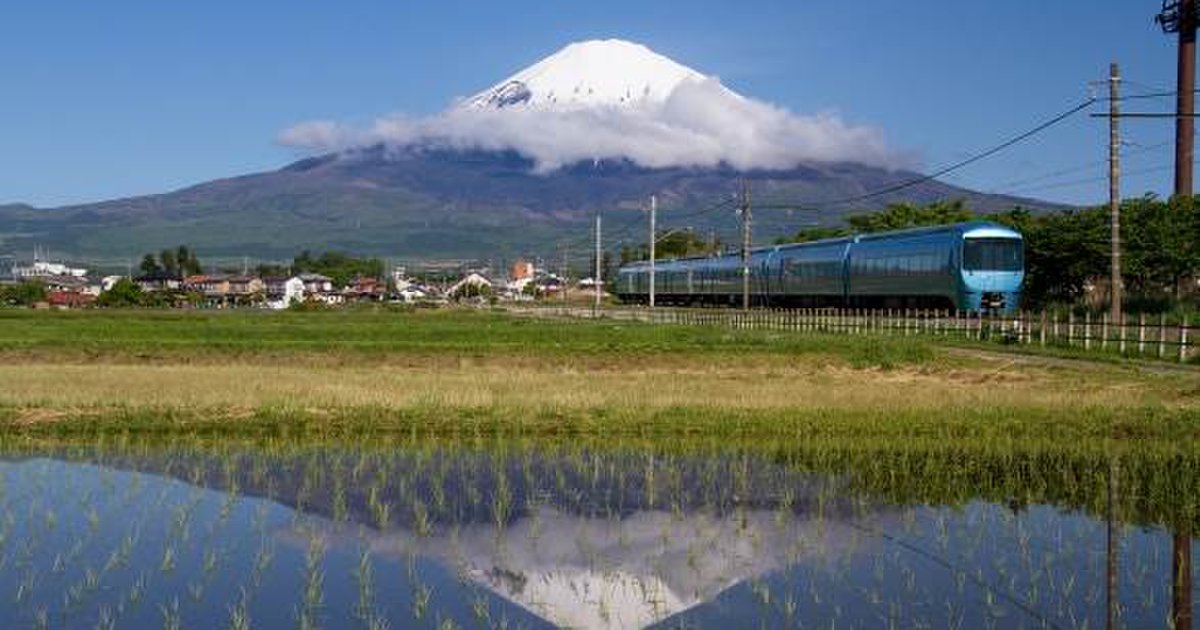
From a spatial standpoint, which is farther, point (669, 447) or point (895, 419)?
point (895, 419)

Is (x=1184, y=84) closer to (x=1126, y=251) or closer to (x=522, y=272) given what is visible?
(x=1126, y=251)

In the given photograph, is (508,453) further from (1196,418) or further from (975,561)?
(1196,418)

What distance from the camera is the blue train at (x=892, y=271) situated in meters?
39.4

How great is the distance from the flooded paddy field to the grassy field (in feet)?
6.68

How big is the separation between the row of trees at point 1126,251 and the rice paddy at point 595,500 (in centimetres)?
2667

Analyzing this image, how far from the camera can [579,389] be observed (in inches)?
873

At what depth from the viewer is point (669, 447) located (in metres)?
16.1

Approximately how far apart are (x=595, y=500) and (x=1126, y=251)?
41.7m

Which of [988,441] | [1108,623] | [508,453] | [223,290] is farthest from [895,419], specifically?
[223,290]

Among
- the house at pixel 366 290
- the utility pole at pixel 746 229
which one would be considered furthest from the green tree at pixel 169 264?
the utility pole at pixel 746 229

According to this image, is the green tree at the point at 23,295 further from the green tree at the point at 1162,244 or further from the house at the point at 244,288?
the green tree at the point at 1162,244

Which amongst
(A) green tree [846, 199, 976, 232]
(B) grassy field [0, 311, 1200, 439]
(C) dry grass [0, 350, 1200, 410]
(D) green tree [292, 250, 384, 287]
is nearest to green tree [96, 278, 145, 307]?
(A) green tree [846, 199, 976, 232]

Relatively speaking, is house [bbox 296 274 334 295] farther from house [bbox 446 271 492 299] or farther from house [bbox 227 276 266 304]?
house [bbox 446 271 492 299]

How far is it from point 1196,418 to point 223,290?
416 feet
